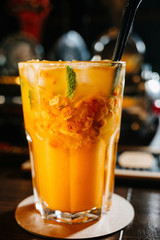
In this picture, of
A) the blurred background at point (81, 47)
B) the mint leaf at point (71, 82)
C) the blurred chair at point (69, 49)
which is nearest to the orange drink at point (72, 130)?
the mint leaf at point (71, 82)

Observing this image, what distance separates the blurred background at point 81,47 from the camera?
158 centimetres

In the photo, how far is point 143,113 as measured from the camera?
1673mm

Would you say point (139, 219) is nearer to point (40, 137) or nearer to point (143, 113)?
point (40, 137)

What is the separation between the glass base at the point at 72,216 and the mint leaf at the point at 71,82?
0.98 feet

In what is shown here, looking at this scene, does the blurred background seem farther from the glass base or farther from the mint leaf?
the mint leaf

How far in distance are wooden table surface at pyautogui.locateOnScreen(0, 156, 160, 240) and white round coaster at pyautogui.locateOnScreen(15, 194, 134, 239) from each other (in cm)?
1

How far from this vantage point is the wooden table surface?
670 mm

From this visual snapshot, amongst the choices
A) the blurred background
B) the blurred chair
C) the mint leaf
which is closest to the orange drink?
the mint leaf

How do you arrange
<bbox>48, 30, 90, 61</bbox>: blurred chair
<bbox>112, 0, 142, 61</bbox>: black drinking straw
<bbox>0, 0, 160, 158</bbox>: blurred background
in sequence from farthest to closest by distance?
<bbox>48, 30, 90, 61</bbox>: blurred chair, <bbox>0, 0, 160, 158</bbox>: blurred background, <bbox>112, 0, 142, 61</bbox>: black drinking straw

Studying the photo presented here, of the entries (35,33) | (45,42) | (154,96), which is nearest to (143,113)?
(154,96)

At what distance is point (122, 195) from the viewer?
0.90 m

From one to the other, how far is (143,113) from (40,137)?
105 cm

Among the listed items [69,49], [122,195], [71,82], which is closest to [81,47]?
[69,49]

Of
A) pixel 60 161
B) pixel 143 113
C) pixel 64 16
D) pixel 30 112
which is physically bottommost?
pixel 143 113
